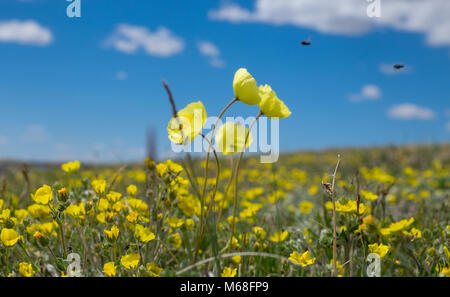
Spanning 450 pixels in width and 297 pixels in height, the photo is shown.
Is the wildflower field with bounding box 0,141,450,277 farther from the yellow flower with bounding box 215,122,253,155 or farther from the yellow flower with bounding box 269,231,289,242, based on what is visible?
the yellow flower with bounding box 215,122,253,155

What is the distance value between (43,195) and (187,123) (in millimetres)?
741

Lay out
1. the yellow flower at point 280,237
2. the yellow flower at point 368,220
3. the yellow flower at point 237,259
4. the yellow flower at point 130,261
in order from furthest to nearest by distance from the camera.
A: 1. the yellow flower at point 280,237
2. the yellow flower at point 237,259
3. the yellow flower at point 368,220
4. the yellow flower at point 130,261

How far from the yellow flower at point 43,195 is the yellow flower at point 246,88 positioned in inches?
35.3

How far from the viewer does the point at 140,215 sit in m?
1.84

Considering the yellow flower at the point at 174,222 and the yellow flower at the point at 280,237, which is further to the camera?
the yellow flower at the point at 280,237

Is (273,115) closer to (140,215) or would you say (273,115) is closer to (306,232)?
(140,215)

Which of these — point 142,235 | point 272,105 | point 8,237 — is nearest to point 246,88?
point 272,105

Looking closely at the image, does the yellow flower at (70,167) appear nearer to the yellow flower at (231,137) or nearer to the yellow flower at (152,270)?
the yellow flower at (152,270)

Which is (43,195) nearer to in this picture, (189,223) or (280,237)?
(189,223)

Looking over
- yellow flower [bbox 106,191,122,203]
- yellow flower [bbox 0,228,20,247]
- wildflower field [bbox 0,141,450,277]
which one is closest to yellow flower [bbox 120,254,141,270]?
wildflower field [bbox 0,141,450,277]

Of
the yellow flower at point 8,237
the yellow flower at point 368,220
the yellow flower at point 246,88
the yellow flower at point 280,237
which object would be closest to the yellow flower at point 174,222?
the yellow flower at point 280,237

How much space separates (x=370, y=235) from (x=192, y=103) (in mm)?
1157

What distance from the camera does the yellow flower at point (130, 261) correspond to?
1486mm
